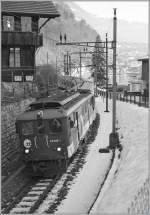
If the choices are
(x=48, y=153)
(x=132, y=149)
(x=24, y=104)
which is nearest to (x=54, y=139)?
(x=48, y=153)

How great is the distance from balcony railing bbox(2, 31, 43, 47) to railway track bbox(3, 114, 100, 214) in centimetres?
1920

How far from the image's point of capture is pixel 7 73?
3494cm

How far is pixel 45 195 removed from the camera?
45.2 ft

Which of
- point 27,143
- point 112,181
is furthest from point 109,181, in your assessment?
point 27,143

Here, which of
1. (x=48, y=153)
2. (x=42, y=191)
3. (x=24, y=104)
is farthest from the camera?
(x=24, y=104)

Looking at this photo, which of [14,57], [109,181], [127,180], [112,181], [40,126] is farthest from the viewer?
[14,57]

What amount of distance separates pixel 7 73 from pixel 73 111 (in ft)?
59.1

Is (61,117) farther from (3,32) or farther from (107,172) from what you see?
(3,32)

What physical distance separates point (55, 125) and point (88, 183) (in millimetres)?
2474

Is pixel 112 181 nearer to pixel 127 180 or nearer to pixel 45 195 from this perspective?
pixel 127 180

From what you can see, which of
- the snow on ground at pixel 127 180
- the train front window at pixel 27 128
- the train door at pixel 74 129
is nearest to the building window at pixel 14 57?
the snow on ground at pixel 127 180

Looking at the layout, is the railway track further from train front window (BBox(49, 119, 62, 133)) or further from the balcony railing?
the balcony railing

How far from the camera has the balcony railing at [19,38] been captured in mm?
34969

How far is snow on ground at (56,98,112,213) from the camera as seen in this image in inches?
503
